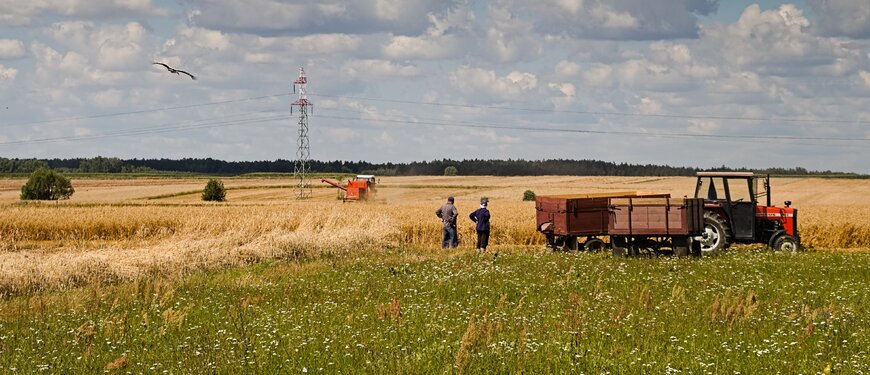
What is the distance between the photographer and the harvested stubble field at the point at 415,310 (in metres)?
12.5

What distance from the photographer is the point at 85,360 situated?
12789 mm

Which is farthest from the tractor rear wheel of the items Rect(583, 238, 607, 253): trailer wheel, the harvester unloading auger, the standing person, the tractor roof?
the harvester unloading auger

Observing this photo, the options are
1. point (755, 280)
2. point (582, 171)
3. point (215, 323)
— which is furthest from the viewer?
point (582, 171)

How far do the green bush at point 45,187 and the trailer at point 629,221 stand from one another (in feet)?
206

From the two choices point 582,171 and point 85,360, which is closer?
point 85,360

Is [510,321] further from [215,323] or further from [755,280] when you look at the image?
[755,280]

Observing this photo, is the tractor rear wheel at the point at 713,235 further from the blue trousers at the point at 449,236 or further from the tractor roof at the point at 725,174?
the blue trousers at the point at 449,236

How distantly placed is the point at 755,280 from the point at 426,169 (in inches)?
5856

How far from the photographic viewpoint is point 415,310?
16.5 metres

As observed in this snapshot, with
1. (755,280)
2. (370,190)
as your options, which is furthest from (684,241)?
(370,190)

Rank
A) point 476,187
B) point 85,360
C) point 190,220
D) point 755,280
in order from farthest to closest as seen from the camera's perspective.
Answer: point 476,187 < point 190,220 < point 755,280 < point 85,360

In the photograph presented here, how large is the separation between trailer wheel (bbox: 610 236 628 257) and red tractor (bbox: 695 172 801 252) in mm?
2763

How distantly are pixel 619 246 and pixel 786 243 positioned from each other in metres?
6.35

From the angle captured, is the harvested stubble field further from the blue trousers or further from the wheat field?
the blue trousers
